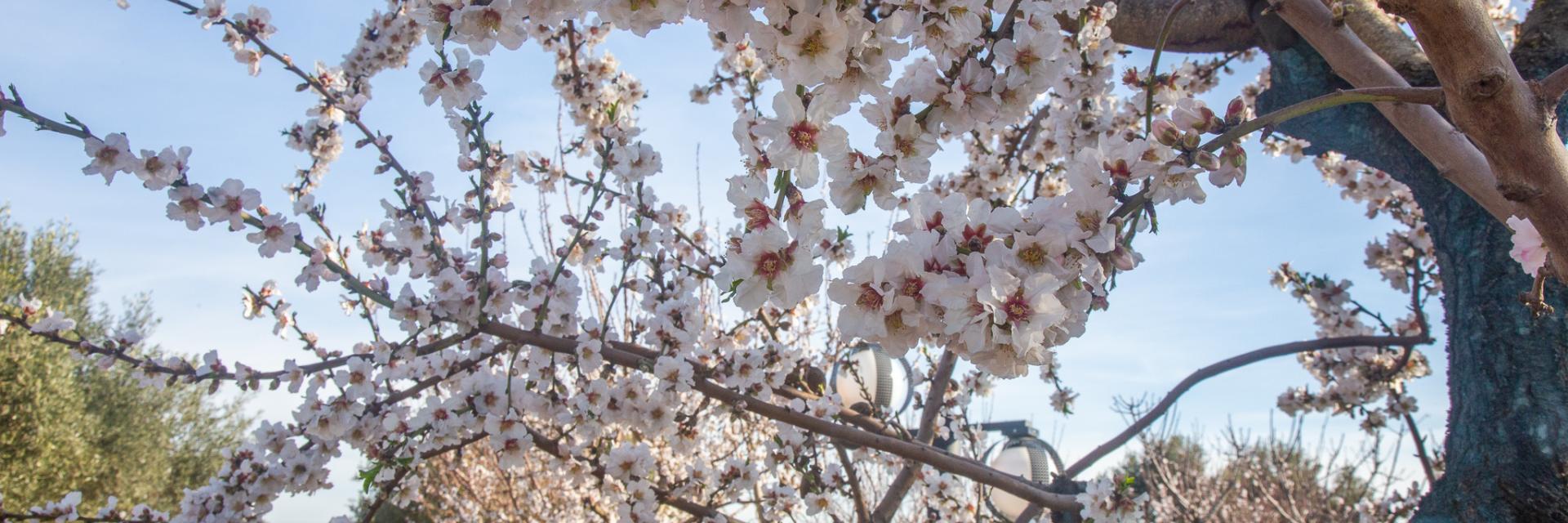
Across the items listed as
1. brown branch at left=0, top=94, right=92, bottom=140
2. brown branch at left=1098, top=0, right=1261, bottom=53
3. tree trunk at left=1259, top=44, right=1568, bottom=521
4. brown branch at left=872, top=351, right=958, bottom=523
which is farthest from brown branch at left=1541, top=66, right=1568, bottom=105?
brown branch at left=0, top=94, right=92, bottom=140

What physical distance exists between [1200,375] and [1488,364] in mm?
857

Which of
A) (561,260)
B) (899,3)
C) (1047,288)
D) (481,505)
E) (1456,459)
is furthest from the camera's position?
(481,505)

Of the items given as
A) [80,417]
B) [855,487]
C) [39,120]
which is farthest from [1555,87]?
[80,417]

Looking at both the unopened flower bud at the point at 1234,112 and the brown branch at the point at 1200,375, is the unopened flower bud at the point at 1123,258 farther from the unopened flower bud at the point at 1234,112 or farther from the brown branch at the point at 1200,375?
the brown branch at the point at 1200,375

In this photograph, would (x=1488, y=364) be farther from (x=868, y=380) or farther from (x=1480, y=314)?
(x=868, y=380)

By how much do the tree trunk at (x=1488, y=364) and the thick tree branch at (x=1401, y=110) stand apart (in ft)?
3.49

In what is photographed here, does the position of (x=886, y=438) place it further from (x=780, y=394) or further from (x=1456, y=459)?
(x=1456, y=459)

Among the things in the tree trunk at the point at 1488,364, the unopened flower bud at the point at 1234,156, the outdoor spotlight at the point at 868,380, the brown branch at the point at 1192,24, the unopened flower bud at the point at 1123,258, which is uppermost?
the brown branch at the point at 1192,24

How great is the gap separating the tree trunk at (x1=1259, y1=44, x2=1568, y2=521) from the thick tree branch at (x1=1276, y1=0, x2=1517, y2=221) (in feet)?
3.49

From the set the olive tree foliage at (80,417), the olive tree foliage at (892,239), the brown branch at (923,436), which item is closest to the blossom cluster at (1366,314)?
the olive tree foliage at (892,239)

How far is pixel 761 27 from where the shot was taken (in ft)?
3.88

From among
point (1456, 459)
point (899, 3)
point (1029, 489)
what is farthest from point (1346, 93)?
point (1456, 459)

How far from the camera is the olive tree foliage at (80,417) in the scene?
374 inches

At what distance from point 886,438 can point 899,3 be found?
1755 mm
